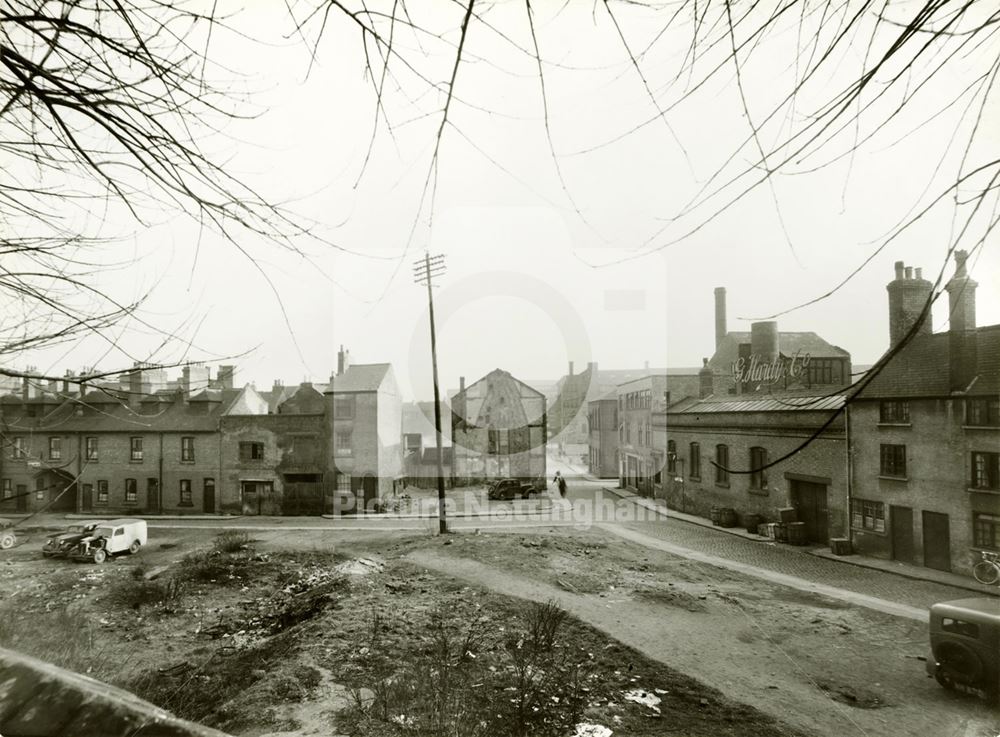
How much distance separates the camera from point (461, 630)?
35.8 ft

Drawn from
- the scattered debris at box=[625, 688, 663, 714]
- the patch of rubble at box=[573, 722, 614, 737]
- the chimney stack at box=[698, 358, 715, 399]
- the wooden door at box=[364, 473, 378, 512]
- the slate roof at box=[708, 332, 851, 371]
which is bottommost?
the wooden door at box=[364, 473, 378, 512]

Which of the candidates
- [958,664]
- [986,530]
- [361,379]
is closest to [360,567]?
[958,664]

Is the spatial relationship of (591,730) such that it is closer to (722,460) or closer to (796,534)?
(796,534)

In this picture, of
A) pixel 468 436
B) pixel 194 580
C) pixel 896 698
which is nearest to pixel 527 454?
pixel 468 436

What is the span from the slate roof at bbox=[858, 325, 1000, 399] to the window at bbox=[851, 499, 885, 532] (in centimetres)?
361

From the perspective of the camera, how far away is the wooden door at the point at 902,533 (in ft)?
51.8

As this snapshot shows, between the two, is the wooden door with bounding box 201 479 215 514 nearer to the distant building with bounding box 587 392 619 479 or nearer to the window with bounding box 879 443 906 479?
the distant building with bounding box 587 392 619 479

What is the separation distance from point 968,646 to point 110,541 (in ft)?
86.1

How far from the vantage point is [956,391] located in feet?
47.1

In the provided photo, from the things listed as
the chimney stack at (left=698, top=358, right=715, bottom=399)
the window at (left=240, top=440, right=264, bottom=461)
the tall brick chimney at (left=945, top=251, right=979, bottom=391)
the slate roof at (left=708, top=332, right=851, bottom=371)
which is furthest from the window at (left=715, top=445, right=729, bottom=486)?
the window at (left=240, top=440, right=264, bottom=461)

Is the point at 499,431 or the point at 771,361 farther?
the point at 499,431

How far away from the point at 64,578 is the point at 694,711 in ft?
66.0

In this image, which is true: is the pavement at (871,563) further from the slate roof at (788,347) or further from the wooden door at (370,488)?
the wooden door at (370,488)

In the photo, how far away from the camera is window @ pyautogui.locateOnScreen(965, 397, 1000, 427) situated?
1302cm
